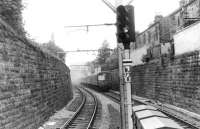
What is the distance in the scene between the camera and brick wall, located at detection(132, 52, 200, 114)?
16500 millimetres

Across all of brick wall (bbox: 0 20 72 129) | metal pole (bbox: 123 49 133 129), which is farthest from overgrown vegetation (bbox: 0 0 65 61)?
metal pole (bbox: 123 49 133 129)

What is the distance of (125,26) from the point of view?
627cm

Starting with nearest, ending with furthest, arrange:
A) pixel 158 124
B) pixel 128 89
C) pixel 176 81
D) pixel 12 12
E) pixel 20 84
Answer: pixel 158 124
pixel 128 89
pixel 20 84
pixel 12 12
pixel 176 81

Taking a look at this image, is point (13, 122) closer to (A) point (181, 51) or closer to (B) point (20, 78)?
(B) point (20, 78)

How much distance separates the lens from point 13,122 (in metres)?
9.99

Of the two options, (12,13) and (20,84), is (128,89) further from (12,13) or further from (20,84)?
(12,13)

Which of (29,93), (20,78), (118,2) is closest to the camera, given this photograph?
(118,2)

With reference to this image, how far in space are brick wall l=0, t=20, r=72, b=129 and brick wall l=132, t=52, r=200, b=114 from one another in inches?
320

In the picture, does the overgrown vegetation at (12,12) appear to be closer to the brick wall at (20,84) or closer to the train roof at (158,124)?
the brick wall at (20,84)

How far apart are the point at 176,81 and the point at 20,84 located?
1177 centimetres

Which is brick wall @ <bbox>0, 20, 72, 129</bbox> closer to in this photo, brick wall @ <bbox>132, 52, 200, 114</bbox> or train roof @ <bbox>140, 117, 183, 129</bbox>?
train roof @ <bbox>140, 117, 183, 129</bbox>

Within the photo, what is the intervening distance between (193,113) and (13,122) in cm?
1036

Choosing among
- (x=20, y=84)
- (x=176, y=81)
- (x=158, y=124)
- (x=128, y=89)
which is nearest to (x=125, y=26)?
(x=128, y=89)

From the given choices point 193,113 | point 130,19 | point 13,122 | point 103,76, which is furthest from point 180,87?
point 103,76
